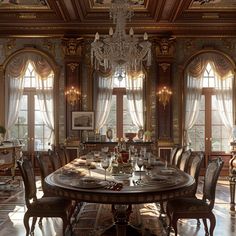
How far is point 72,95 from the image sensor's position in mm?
10523

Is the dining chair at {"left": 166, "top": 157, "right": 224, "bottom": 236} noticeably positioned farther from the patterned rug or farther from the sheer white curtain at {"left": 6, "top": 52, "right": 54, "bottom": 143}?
the sheer white curtain at {"left": 6, "top": 52, "right": 54, "bottom": 143}

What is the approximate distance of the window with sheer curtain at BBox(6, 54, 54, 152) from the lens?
10742mm

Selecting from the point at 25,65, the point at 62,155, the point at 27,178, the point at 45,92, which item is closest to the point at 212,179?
the point at 27,178

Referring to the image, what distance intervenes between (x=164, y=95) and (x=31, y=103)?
3.96 metres

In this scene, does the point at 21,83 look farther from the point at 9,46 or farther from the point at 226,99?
the point at 226,99

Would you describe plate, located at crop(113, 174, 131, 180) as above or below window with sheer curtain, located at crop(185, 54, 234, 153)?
below

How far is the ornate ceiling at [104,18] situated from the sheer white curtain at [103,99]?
54.5 inches

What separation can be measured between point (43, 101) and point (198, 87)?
15.0 feet

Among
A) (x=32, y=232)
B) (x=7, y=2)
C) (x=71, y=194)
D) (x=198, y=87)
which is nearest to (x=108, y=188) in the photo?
(x=71, y=194)

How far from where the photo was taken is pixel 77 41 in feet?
34.3

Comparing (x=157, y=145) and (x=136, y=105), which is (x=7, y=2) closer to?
(x=136, y=105)

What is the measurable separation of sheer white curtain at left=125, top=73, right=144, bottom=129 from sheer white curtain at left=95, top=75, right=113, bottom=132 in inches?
21.2

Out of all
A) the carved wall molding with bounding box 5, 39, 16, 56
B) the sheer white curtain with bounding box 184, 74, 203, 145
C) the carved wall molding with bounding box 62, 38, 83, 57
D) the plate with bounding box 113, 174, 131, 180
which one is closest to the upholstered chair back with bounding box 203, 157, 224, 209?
the plate with bounding box 113, 174, 131, 180

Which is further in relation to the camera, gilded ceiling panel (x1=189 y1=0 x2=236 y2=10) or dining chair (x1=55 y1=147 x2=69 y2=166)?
gilded ceiling panel (x1=189 y1=0 x2=236 y2=10)
